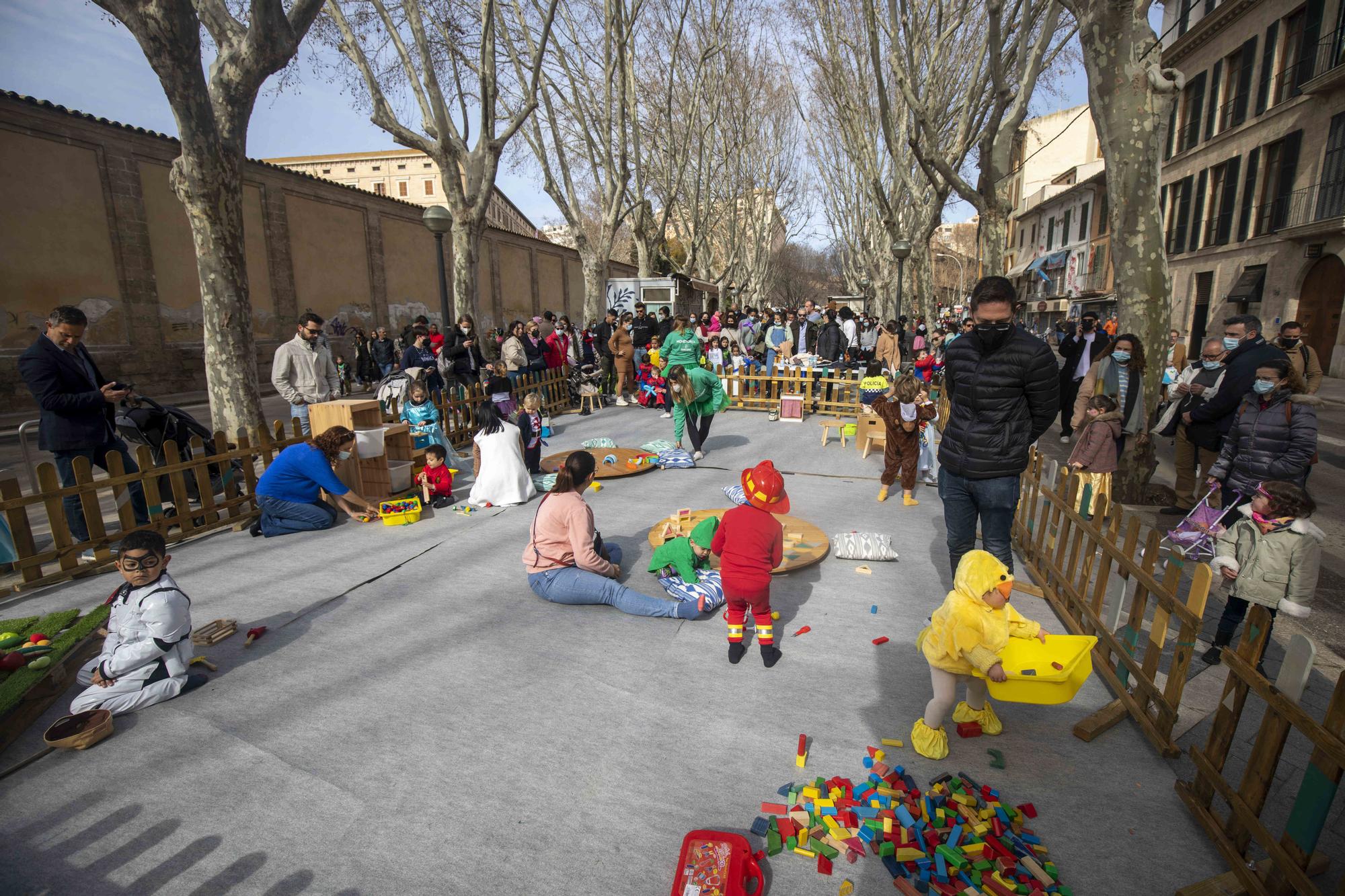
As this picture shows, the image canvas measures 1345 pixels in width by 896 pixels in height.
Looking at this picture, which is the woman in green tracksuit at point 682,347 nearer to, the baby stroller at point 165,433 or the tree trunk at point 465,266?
the tree trunk at point 465,266

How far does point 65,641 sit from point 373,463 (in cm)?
Answer: 347

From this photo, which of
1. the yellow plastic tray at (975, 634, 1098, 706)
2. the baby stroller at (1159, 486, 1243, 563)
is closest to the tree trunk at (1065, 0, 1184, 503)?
the baby stroller at (1159, 486, 1243, 563)

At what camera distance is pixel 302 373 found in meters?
7.48

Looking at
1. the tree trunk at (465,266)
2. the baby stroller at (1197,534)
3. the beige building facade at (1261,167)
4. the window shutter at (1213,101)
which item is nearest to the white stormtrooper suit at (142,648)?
the baby stroller at (1197,534)

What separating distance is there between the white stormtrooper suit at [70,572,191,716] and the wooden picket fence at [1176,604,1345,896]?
4567 mm

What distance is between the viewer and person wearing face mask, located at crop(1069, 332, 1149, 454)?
21.2 ft

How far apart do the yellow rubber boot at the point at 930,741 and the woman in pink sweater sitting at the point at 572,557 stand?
65.3 inches

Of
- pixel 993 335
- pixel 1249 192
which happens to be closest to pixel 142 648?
pixel 993 335

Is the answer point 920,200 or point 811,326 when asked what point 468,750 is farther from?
point 920,200

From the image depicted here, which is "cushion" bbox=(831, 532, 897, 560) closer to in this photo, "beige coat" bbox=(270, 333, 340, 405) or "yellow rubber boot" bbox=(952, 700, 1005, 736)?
"yellow rubber boot" bbox=(952, 700, 1005, 736)

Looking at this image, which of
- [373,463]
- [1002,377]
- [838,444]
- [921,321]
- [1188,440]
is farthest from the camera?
[921,321]

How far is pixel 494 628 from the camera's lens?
4129 millimetres

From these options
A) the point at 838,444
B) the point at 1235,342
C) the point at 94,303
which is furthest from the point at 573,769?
the point at 94,303

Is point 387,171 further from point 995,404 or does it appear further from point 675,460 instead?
point 995,404
